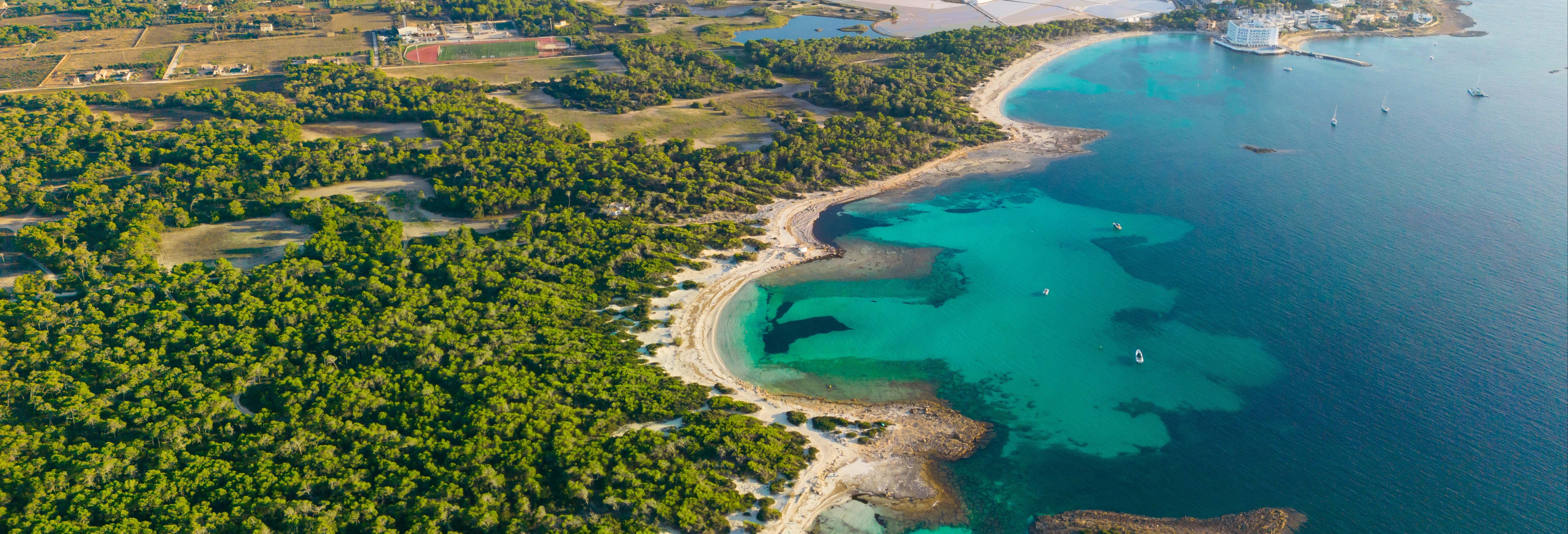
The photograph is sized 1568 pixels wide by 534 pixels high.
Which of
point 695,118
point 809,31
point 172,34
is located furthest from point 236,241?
point 809,31

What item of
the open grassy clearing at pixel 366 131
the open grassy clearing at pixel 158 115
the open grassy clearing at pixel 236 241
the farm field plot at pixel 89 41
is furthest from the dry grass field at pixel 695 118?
the farm field plot at pixel 89 41

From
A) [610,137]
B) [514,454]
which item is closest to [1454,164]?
[610,137]

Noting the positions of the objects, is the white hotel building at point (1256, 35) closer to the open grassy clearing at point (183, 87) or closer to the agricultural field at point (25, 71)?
the open grassy clearing at point (183, 87)

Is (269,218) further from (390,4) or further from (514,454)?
(390,4)

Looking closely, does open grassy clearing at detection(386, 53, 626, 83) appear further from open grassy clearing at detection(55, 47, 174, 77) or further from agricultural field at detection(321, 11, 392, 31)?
open grassy clearing at detection(55, 47, 174, 77)

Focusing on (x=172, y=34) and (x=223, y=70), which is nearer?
(x=223, y=70)

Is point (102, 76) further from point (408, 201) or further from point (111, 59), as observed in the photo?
point (408, 201)
